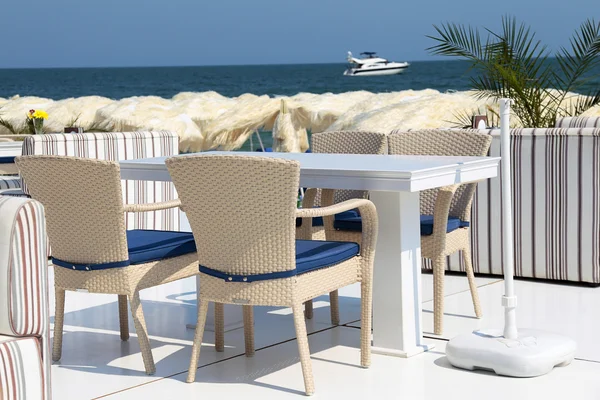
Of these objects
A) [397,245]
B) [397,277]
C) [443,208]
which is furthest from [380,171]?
[443,208]

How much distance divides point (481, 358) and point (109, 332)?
5.67 ft

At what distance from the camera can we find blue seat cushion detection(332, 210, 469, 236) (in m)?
4.25

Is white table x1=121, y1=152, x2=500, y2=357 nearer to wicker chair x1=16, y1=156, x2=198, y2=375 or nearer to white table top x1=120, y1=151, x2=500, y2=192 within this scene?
white table top x1=120, y1=151, x2=500, y2=192

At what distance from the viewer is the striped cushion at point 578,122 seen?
6.15 metres

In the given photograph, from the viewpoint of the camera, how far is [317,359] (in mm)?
3906

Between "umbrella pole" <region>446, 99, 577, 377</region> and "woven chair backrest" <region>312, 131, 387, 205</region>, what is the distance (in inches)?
49.3

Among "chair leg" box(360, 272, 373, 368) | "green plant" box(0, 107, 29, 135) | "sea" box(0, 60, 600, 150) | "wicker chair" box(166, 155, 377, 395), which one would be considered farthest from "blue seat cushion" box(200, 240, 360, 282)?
"sea" box(0, 60, 600, 150)

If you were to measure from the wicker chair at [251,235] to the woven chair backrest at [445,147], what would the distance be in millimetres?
1015

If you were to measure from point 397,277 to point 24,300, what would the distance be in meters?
1.56

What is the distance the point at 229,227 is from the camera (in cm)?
345

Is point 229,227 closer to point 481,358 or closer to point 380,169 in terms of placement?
point 380,169

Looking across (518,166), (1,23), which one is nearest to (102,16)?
(1,23)

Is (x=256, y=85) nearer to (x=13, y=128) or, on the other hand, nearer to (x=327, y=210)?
(x=13, y=128)

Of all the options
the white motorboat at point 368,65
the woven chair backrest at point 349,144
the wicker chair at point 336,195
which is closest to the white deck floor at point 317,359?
the wicker chair at point 336,195
